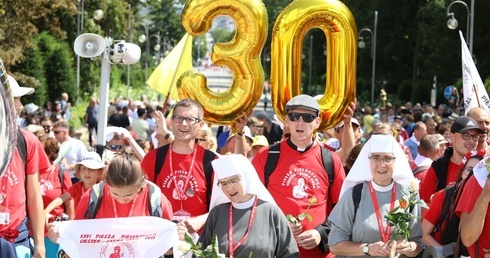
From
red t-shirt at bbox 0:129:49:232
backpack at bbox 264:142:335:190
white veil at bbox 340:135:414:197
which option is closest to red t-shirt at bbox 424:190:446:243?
white veil at bbox 340:135:414:197

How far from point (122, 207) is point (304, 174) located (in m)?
1.54

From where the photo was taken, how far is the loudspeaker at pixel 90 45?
9.38 metres

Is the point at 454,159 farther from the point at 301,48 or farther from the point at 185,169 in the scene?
the point at 185,169

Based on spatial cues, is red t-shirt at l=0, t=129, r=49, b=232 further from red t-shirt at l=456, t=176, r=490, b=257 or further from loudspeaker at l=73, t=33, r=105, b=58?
red t-shirt at l=456, t=176, r=490, b=257

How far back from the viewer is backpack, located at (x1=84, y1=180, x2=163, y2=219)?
21.4 ft

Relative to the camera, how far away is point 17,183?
6824mm

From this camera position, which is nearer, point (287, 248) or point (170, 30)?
point (287, 248)

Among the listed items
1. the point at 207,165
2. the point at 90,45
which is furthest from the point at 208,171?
the point at 90,45

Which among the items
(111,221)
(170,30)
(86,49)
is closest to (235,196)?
(111,221)

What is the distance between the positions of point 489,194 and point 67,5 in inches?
1174

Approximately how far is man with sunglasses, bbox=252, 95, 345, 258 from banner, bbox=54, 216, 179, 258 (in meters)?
1.22

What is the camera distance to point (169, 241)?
6.46 metres

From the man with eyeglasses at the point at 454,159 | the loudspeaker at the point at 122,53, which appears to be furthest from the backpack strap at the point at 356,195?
the loudspeaker at the point at 122,53

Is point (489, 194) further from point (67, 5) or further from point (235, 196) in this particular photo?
A: point (67, 5)
